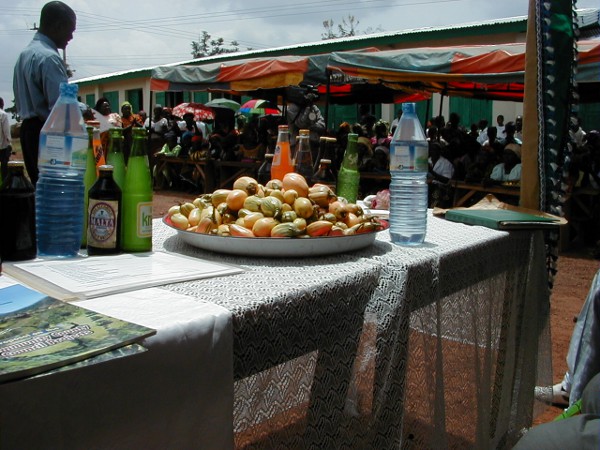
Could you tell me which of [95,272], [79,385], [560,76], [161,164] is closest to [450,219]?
[560,76]

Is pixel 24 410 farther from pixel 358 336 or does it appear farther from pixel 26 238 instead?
pixel 358 336

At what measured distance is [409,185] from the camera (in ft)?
5.80

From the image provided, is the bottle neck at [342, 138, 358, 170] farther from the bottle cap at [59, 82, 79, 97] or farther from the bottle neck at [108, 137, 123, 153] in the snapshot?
the bottle cap at [59, 82, 79, 97]

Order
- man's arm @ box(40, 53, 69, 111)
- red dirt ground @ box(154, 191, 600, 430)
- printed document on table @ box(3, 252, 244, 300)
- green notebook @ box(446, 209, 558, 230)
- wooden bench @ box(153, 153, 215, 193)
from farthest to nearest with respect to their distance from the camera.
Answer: wooden bench @ box(153, 153, 215, 193) < red dirt ground @ box(154, 191, 600, 430) < man's arm @ box(40, 53, 69, 111) < green notebook @ box(446, 209, 558, 230) < printed document on table @ box(3, 252, 244, 300)

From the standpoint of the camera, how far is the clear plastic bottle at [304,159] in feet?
6.97

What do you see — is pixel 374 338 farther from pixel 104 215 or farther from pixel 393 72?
pixel 393 72

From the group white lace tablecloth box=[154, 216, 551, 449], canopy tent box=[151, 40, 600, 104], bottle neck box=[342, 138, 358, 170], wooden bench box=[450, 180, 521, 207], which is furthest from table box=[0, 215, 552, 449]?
wooden bench box=[450, 180, 521, 207]

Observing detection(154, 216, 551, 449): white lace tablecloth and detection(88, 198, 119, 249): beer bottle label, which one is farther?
detection(88, 198, 119, 249): beer bottle label

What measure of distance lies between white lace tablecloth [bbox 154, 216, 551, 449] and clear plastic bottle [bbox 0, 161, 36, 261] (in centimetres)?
40

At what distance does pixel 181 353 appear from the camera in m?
0.91

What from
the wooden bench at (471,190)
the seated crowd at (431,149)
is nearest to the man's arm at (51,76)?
the seated crowd at (431,149)

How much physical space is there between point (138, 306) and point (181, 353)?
148 mm

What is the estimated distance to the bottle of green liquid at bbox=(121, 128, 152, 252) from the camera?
1400mm

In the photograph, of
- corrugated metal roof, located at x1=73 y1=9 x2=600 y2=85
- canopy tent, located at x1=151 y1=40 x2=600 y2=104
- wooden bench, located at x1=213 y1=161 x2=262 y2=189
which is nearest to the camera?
canopy tent, located at x1=151 y1=40 x2=600 y2=104
